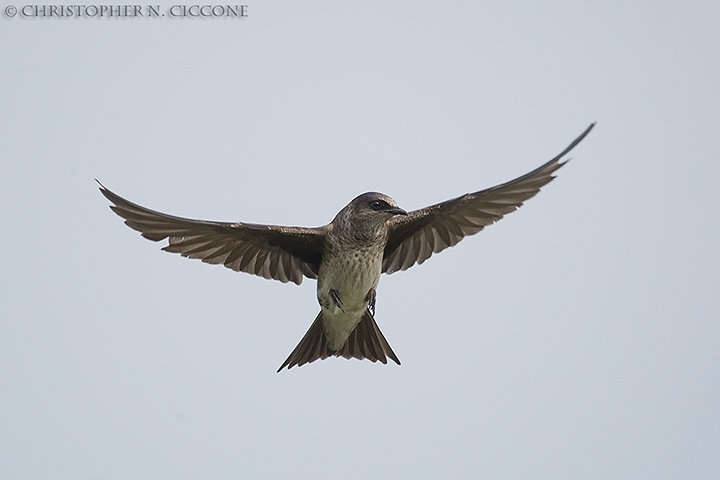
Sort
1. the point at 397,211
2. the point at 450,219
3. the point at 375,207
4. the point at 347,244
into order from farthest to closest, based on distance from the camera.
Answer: the point at 450,219 < the point at 347,244 < the point at 375,207 < the point at 397,211

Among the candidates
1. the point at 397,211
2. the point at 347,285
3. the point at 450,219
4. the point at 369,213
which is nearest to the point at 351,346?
the point at 347,285

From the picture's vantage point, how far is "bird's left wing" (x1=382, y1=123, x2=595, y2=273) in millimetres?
11422

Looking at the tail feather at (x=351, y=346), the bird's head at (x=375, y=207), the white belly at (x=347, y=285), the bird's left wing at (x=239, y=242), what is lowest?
the tail feather at (x=351, y=346)

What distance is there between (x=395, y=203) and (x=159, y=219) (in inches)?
83.6

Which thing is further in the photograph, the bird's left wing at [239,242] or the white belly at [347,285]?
the white belly at [347,285]

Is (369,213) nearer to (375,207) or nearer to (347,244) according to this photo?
(375,207)

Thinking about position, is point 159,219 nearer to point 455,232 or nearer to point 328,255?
point 328,255

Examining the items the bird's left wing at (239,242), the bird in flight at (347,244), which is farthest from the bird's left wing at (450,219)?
the bird's left wing at (239,242)

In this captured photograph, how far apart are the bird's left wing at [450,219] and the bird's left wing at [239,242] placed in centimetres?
82

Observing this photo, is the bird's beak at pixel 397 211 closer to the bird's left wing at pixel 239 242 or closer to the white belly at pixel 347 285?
the white belly at pixel 347 285

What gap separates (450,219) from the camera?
1179cm

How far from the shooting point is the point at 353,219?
11.0 meters

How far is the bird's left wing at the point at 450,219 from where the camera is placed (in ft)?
37.5

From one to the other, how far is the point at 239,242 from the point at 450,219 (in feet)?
6.90
